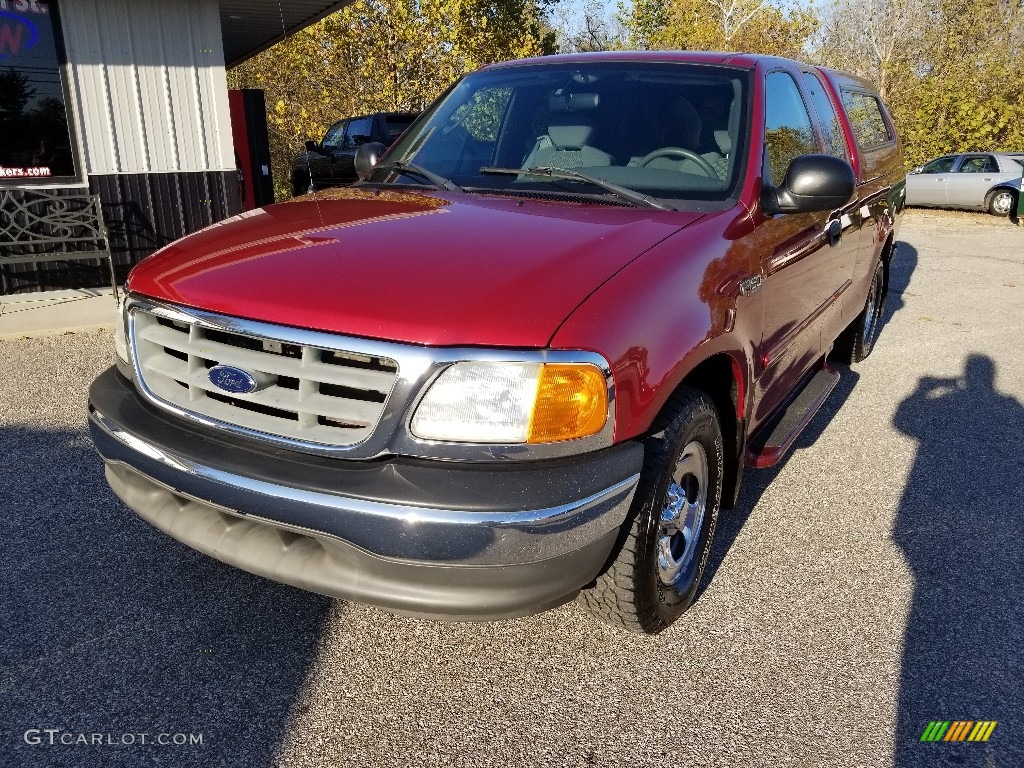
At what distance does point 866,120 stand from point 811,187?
2.80m

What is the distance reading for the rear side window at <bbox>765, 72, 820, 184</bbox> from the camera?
3.19 metres

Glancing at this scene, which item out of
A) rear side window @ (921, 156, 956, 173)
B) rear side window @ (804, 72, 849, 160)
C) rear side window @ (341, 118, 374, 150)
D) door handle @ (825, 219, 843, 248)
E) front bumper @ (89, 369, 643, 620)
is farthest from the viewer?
rear side window @ (921, 156, 956, 173)

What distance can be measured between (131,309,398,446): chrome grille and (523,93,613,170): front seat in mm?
1515

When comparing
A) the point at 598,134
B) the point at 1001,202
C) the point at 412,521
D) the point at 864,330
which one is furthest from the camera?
the point at 1001,202

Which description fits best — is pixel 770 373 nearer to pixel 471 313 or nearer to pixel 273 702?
pixel 471 313

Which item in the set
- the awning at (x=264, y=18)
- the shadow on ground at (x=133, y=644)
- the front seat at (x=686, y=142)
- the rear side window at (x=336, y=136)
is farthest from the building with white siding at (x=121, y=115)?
the front seat at (x=686, y=142)

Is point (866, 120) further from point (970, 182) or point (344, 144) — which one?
point (970, 182)

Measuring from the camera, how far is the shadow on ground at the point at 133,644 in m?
2.20

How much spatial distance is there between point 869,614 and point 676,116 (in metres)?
2.05

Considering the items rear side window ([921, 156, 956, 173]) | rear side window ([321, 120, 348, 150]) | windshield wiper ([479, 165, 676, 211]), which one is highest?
rear side window ([321, 120, 348, 150])

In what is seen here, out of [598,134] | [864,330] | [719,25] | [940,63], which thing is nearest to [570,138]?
[598,134]

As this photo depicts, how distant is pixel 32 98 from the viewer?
7191 millimetres

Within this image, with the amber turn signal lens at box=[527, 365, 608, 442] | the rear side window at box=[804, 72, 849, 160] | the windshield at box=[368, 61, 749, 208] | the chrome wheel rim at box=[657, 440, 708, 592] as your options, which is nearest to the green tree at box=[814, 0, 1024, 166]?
the rear side window at box=[804, 72, 849, 160]

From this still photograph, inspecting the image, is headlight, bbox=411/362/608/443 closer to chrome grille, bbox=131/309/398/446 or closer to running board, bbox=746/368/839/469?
chrome grille, bbox=131/309/398/446
